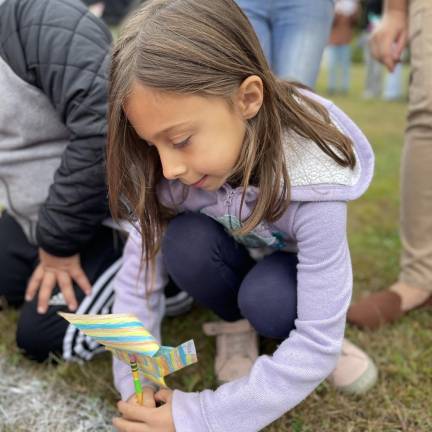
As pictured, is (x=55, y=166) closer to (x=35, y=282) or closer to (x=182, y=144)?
(x=35, y=282)

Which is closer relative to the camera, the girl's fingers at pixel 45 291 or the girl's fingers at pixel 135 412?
the girl's fingers at pixel 135 412

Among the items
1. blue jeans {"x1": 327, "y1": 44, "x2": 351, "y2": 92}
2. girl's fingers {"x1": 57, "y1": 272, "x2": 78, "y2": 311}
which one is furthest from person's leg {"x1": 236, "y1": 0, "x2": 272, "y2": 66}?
blue jeans {"x1": 327, "y1": 44, "x2": 351, "y2": 92}

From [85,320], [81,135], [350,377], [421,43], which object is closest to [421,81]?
[421,43]

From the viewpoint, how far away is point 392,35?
1.83m

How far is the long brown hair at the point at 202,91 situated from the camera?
1.03 m

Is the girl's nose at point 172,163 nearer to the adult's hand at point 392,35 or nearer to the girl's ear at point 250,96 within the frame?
the girl's ear at point 250,96

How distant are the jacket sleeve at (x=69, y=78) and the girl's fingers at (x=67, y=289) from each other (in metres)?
0.17

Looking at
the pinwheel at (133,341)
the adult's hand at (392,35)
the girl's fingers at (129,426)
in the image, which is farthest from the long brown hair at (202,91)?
the adult's hand at (392,35)

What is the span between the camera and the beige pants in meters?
1.62

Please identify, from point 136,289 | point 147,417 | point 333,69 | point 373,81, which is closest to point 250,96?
point 136,289

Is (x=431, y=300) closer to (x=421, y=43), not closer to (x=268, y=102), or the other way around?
(x=421, y=43)

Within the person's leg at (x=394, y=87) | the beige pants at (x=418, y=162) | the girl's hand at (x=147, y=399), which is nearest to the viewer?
the girl's hand at (x=147, y=399)

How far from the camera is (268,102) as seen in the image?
113cm

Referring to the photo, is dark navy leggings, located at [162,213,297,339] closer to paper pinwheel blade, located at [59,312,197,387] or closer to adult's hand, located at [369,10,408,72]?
paper pinwheel blade, located at [59,312,197,387]
